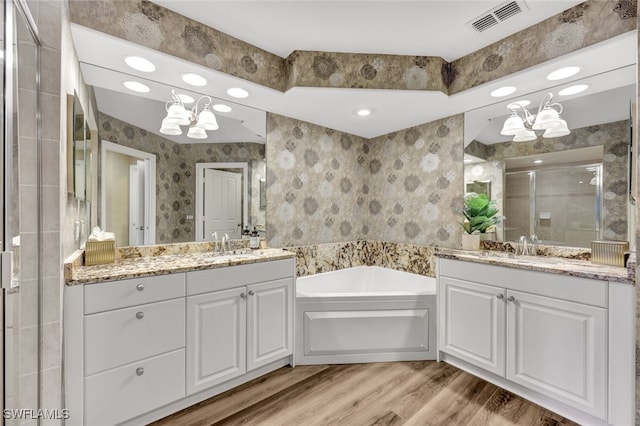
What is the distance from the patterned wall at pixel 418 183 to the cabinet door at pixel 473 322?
2.14 ft

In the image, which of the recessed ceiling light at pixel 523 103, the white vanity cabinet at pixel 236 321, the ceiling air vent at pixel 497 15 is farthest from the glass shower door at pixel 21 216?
the recessed ceiling light at pixel 523 103

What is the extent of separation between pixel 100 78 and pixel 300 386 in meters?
2.51

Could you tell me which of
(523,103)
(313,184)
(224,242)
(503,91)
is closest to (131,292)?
(224,242)

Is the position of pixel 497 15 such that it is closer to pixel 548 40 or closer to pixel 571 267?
pixel 548 40

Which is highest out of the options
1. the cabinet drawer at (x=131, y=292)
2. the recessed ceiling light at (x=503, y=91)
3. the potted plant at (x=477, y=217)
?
the recessed ceiling light at (x=503, y=91)

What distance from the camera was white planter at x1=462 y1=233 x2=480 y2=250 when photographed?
256cm

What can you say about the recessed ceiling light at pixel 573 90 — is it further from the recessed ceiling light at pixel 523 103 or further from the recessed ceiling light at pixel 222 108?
the recessed ceiling light at pixel 222 108

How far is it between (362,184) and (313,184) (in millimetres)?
748

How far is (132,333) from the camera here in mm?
1584

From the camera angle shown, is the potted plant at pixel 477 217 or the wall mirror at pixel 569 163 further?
the potted plant at pixel 477 217

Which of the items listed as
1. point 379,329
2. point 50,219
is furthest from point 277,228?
point 50,219

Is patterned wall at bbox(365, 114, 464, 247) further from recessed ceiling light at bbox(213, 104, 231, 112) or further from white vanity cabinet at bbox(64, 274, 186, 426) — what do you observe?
white vanity cabinet at bbox(64, 274, 186, 426)

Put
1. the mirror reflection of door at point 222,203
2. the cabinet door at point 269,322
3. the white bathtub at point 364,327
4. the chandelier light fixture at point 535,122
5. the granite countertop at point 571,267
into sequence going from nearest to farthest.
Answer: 1. the granite countertop at point 571,267
2. the cabinet door at point 269,322
3. the chandelier light fixture at point 535,122
4. the white bathtub at point 364,327
5. the mirror reflection of door at point 222,203

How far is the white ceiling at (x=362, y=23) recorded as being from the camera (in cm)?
162
